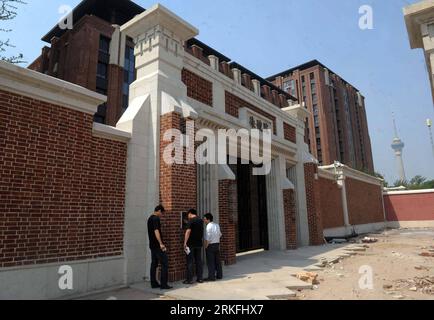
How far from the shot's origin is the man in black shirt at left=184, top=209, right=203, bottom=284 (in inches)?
278

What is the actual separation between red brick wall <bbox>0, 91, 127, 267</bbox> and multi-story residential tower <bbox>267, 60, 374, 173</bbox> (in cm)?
5180

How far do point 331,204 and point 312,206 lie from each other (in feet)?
16.1

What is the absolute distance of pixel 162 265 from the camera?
6570mm

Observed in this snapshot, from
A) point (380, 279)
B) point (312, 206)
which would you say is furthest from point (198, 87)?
point (312, 206)

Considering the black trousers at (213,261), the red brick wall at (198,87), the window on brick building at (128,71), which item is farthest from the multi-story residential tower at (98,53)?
the black trousers at (213,261)

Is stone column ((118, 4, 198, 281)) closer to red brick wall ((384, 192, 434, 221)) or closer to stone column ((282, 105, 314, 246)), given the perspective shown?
stone column ((282, 105, 314, 246))

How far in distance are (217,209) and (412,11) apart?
7119 millimetres

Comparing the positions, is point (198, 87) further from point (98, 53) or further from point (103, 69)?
point (98, 53)

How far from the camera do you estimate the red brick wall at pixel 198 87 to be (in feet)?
30.8

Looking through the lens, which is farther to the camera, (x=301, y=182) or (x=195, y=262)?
(x=301, y=182)

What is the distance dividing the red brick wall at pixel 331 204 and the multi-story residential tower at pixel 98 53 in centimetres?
2226

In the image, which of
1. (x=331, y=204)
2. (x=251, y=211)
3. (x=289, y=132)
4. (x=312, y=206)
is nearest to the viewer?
(x=251, y=211)

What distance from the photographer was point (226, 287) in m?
6.54
